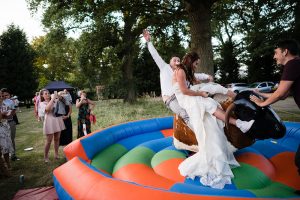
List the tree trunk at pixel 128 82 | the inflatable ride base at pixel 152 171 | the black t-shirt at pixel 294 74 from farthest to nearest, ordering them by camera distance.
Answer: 1. the tree trunk at pixel 128 82
2. the black t-shirt at pixel 294 74
3. the inflatable ride base at pixel 152 171

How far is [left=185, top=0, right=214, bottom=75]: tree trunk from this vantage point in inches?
354

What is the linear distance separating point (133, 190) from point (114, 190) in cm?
20

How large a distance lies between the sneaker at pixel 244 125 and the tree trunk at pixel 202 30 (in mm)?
5515

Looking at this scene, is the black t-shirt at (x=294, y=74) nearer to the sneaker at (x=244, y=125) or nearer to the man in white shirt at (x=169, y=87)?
the sneaker at (x=244, y=125)

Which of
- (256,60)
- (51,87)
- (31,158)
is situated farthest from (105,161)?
(256,60)

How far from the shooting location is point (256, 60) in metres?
29.8

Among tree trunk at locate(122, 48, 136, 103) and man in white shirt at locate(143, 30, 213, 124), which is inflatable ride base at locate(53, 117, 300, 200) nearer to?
man in white shirt at locate(143, 30, 213, 124)

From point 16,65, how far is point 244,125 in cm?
3437

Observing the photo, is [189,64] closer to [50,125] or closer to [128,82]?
[50,125]

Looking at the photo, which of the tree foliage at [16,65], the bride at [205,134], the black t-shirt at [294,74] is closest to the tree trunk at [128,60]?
the bride at [205,134]

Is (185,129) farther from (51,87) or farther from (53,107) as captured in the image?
(51,87)

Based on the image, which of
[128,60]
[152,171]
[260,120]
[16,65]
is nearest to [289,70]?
[260,120]

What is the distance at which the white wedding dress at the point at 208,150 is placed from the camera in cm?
383

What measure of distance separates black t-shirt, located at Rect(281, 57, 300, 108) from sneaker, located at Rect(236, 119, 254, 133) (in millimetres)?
718
